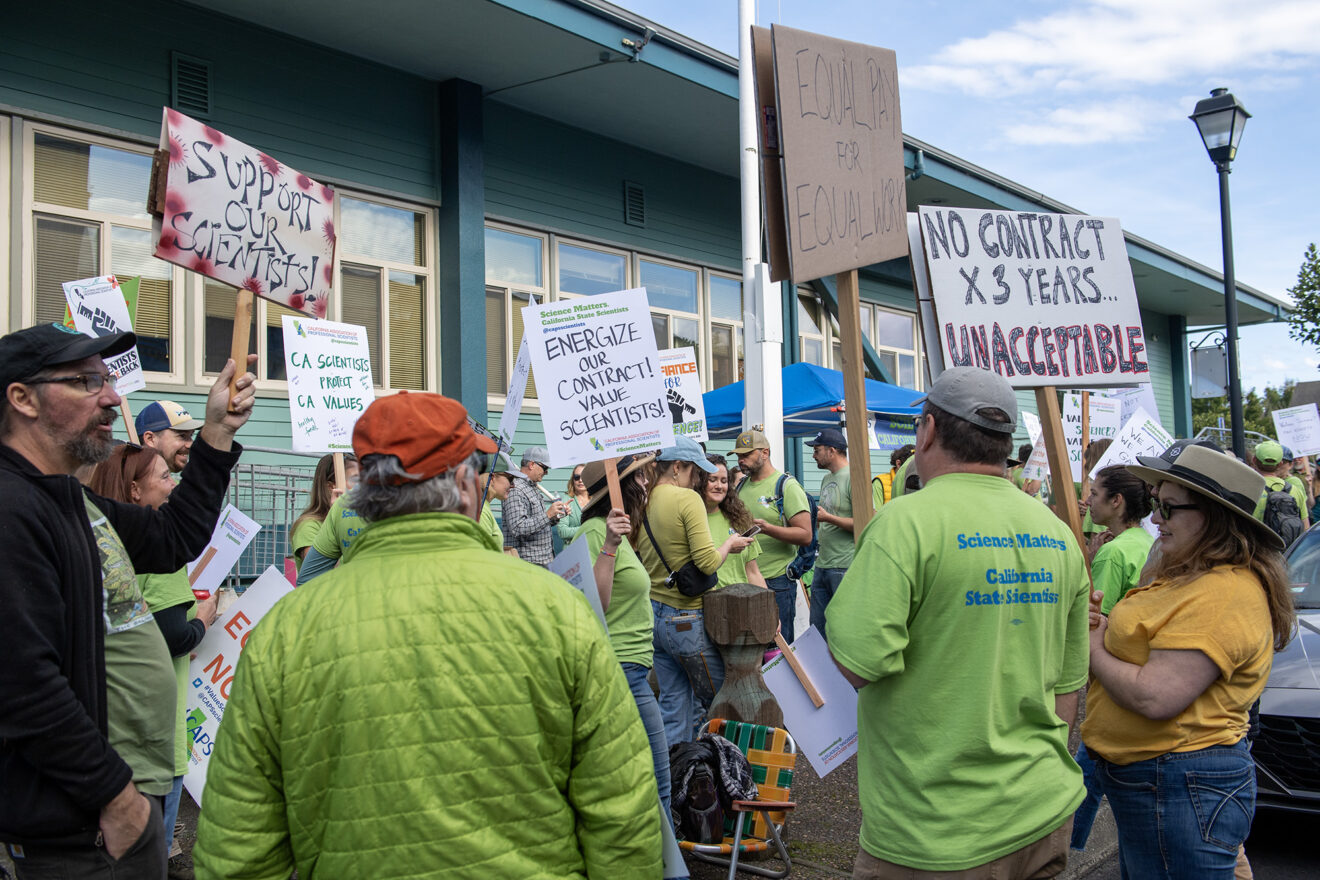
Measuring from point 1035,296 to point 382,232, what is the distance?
8.02 m

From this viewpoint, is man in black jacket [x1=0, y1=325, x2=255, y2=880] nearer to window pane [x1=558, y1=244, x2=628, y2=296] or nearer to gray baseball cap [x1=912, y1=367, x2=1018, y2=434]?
gray baseball cap [x1=912, y1=367, x2=1018, y2=434]

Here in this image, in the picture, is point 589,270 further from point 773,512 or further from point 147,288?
point 773,512

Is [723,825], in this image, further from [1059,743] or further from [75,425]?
[75,425]

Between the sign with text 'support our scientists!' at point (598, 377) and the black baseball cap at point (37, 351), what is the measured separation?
2.43 metres

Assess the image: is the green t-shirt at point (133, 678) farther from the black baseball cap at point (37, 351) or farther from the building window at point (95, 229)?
the building window at point (95, 229)

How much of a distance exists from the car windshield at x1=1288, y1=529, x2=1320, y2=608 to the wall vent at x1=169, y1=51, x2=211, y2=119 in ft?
30.0

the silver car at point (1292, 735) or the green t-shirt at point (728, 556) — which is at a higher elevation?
the green t-shirt at point (728, 556)

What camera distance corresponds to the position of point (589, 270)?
42.4ft

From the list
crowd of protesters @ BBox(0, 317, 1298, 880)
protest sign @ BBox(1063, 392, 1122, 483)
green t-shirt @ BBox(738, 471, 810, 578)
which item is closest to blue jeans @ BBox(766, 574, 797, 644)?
green t-shirt @ BBox(738, 471, 810, 578)

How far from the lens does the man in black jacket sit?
7.32 feet

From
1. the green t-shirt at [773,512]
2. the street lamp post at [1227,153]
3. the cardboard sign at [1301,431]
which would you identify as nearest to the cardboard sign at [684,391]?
the green t-shirt at [773,512]

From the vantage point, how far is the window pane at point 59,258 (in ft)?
28.1

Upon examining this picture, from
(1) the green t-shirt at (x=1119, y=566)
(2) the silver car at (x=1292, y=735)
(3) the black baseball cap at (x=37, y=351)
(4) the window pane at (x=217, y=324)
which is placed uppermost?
(4) the window pane at (x=217, y=324)

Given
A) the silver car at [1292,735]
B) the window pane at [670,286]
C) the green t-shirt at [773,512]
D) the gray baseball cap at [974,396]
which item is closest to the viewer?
the gray baseball cap at [974,396]
